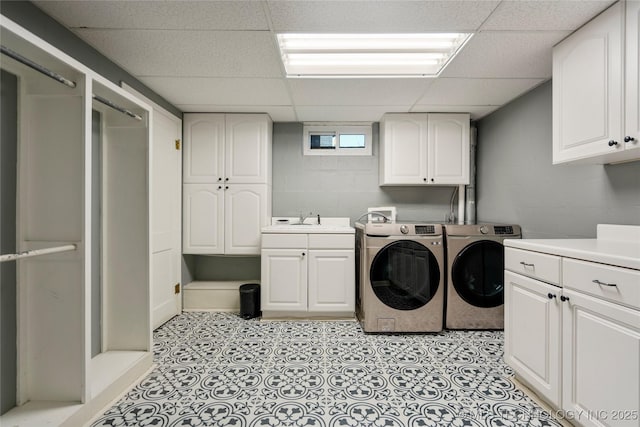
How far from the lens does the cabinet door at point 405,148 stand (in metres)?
2.84

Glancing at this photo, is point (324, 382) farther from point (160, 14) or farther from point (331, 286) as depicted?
point (160, 14)

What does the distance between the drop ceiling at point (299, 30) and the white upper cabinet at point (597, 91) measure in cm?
10

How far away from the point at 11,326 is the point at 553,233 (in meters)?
3.23

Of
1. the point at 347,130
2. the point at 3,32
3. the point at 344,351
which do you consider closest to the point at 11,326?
the point at 3,32

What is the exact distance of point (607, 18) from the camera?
1.34 m

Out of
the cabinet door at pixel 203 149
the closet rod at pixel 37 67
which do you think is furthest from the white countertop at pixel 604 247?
the cabinet door at pixel 203 149

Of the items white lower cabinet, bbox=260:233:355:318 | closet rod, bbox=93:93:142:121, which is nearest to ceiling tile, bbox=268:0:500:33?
closet rod, bbox=93:93:142:121

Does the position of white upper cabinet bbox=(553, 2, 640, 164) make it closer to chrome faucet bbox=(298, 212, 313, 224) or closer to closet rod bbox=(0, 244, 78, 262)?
chrome faucet bbox=(298, 212, 313, 224)

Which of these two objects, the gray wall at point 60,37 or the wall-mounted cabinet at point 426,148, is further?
the wall-mounted cabinet at point 426,148

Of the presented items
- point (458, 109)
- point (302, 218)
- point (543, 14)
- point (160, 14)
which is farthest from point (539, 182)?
point (160, 14)

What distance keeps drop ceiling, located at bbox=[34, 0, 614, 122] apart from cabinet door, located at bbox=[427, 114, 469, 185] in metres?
0.31

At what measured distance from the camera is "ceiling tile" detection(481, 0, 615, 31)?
51.9 inches

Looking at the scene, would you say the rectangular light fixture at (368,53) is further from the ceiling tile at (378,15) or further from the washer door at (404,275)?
the washer door at (404,275)

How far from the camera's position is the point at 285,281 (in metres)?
2.59
